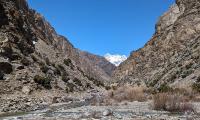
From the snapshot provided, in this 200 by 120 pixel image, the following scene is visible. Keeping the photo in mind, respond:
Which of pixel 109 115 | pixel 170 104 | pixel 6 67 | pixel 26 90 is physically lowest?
pixel 109 115

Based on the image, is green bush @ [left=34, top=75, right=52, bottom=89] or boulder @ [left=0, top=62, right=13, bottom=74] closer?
boulder @ [left=0, top=62, right=13, bottom=74]

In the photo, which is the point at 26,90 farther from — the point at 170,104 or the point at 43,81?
the point at 170,104

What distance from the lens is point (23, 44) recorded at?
5509 cm

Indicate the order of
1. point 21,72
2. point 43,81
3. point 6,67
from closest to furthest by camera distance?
point 6,67 → point 21,72 → point 43,81

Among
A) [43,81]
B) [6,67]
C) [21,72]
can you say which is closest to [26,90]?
[21,72]

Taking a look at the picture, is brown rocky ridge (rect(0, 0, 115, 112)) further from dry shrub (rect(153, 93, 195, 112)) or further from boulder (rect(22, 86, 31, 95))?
dry shrub (rect(153, 93, 195, 112))

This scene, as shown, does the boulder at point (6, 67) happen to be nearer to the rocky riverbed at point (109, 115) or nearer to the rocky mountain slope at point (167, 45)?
the rocky riverbed at point (109, 115)

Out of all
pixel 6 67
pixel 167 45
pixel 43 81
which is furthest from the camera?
pixel 167 45

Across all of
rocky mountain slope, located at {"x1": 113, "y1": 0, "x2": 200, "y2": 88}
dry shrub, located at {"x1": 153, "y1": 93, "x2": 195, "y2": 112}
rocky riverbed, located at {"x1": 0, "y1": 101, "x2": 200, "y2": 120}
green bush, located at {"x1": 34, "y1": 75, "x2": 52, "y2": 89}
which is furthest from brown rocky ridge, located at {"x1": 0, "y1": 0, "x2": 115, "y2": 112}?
rocky mountain slope, located at {"x1": 113, "y1": 0, "x2": 200, "y2": 88}

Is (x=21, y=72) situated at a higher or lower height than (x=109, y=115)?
higher

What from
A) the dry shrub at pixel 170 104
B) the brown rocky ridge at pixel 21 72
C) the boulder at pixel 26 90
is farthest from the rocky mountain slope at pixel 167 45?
A: the dry shrub at pixel 170 104

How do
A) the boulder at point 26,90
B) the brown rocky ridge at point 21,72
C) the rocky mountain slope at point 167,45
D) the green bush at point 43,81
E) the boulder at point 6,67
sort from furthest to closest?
the rocky mountain slope at point 167,45 < the green bush at point 43,81 < the boulder at point 6,67 < the boulder at point 26,90 < the brown rocky ridge at point 21,72

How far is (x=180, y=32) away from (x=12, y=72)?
63485mm

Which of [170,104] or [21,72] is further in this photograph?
[21,72]
